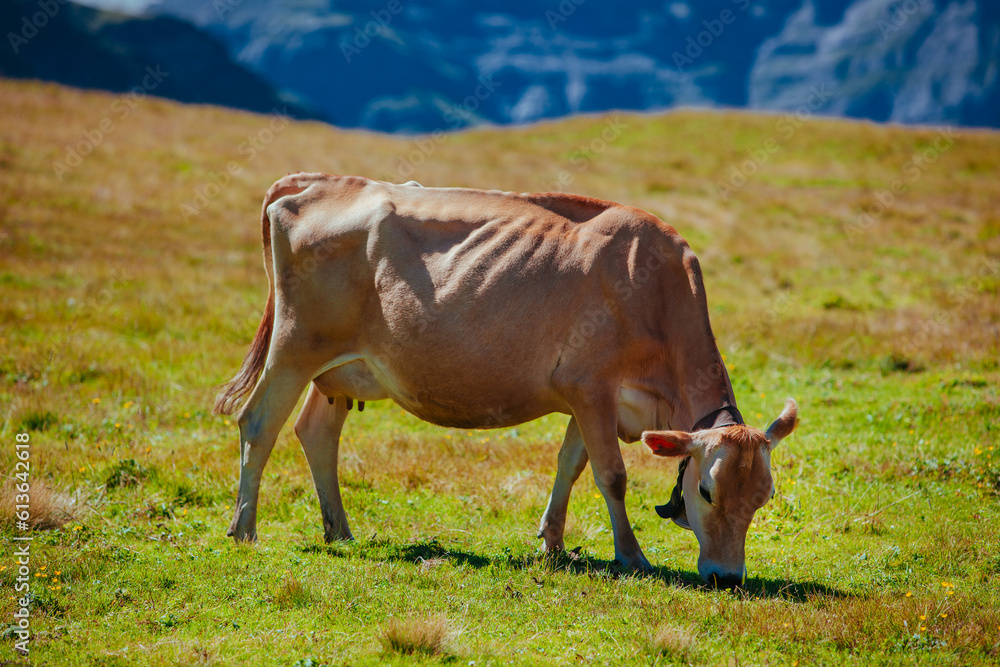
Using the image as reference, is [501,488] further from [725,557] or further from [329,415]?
[725,557]

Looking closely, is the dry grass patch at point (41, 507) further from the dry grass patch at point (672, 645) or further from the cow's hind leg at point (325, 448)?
the dry grass patch at point (672, 645)

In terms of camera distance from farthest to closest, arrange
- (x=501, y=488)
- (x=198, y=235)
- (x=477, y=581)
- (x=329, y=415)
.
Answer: (x=198, y=235) → (x=501, y=488) → (x=329, y=415) → (x=477, y=581)

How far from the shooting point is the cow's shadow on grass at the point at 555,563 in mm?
5895

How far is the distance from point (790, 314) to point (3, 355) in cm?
1260

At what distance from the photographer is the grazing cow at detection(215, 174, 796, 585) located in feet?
20.6

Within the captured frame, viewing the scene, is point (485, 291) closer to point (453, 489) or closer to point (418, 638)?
point (453, 489)

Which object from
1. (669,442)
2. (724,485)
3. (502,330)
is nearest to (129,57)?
(502,330)

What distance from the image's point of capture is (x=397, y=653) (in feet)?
15.8

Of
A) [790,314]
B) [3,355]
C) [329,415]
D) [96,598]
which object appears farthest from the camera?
[790,314]

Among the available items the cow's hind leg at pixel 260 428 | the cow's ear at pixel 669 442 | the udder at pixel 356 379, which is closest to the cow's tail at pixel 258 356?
the cow's hind leg at pixel 260 428

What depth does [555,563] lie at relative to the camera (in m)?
6.38

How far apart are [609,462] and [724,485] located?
0.92 m

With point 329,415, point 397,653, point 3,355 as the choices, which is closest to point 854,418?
point 329,415

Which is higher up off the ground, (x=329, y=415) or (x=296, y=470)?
(x=329, y=415)
